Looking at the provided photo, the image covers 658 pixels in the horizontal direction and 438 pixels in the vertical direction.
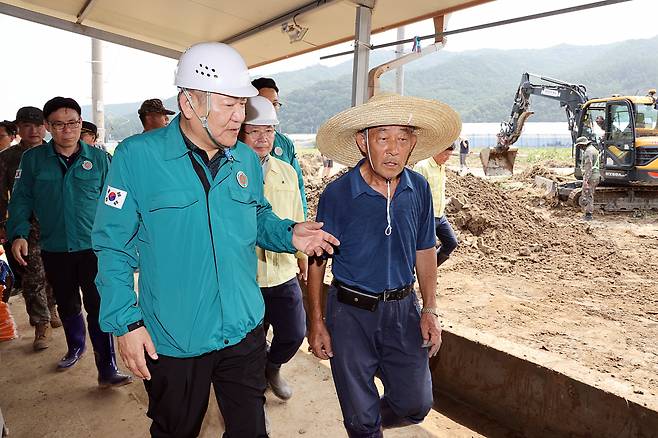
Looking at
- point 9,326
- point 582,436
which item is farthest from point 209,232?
point 9,326

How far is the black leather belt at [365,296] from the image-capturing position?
7.99 feet

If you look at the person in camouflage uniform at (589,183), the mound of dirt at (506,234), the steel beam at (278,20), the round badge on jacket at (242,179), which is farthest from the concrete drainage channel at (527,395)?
the person in camouflage uniform at (589,183)

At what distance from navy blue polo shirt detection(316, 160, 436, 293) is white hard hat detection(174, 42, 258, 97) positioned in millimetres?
824

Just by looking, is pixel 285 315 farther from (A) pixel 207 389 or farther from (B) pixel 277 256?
(A) pixel 207 389

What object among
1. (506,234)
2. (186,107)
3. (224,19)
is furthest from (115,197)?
(506,234)

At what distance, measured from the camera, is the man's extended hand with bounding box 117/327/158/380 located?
1793 millimetres

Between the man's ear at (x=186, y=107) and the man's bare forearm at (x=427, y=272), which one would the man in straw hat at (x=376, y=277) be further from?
the man's ear at (x=186, y=107)

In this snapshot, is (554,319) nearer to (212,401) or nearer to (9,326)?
(212,401)

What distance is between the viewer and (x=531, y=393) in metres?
3.25

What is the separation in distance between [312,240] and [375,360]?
91 centimetres

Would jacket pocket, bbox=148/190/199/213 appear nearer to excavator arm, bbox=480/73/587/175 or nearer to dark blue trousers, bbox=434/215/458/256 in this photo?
dark blue trousers, bbox=434/215/458/256

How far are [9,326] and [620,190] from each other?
566 inches

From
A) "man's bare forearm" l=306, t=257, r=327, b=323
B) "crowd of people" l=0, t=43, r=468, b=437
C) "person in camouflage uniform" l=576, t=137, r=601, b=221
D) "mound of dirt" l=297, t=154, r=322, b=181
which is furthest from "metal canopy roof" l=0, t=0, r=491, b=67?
"mound of dirt" l=297, t=154, r=322, b=181

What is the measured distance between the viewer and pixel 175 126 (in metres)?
1.94
